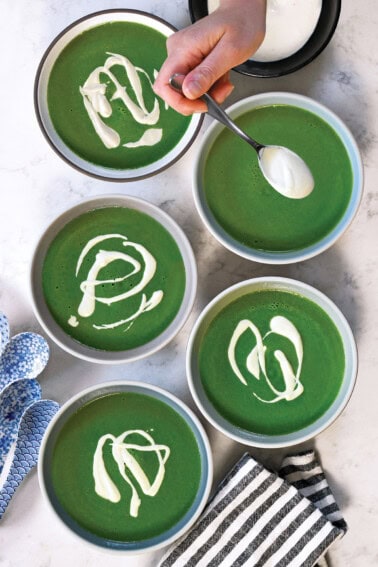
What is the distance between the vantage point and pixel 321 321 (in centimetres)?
192

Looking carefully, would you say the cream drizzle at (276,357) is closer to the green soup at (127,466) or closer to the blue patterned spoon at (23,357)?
the green soup at (127,466)

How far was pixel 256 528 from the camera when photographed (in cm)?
189

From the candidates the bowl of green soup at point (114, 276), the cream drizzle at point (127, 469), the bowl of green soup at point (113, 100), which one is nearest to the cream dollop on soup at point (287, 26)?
the bowl of green soup at point (113, 100)

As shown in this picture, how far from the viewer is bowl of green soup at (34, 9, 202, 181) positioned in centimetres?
192

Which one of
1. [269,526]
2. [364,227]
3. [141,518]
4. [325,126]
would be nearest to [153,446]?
[141,518]

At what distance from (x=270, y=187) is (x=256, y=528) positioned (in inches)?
32.6

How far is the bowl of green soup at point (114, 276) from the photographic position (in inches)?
74.3

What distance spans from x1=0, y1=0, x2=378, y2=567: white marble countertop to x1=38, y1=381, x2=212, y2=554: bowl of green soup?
0.31 ft

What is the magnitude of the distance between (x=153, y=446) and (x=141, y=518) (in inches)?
6.9

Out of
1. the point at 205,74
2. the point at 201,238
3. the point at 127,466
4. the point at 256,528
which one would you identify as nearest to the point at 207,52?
the point at 205,74

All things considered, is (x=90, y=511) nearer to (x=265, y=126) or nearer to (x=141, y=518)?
(x=141, y=518)

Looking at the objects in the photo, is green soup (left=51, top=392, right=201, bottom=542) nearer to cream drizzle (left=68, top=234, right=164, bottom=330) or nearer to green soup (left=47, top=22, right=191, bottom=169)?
cream drizzle (left=68, top=234, right=164, bottom=330)

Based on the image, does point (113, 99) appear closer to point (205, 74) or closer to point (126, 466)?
point (205, 74)

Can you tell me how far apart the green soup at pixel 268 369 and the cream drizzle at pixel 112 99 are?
497 millimetres
